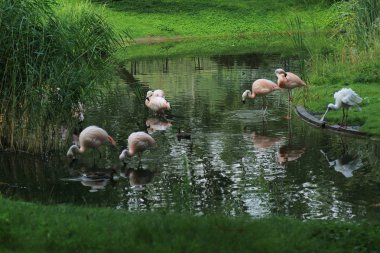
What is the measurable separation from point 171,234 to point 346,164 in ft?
21.2

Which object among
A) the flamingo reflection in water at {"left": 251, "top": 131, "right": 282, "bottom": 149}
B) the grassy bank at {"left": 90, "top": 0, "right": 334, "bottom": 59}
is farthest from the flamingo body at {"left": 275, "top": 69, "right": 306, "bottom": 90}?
the grassy bank at {"left": 90, "top": 0, "right": 334, "bottom": 59}

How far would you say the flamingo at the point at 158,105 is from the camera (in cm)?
1889

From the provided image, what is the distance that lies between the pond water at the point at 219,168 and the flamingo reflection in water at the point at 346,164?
0.7 inches

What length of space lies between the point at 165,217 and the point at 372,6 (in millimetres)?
16738

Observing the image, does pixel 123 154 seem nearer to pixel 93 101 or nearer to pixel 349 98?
pixel 93 101

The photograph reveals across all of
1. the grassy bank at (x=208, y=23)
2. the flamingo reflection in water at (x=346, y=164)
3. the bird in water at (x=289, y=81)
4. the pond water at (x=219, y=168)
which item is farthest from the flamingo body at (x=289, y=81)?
the grassy bank at (x=208, y=23)

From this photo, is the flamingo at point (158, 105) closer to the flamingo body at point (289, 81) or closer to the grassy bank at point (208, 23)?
the flamingo body at point (289, 81)

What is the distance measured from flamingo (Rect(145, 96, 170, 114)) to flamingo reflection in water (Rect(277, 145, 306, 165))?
4.90m

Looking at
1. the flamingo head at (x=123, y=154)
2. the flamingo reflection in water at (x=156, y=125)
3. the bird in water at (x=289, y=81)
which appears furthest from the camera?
the bird in water at (x=289, y=81)

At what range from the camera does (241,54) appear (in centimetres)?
3675

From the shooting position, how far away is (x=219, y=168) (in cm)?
1285

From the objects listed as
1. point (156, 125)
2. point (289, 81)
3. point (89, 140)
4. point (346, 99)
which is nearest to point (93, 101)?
point (89, 140)

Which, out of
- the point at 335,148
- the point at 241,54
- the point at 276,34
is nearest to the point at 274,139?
the point at 335,148

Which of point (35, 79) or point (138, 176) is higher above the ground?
point (35, 79)
